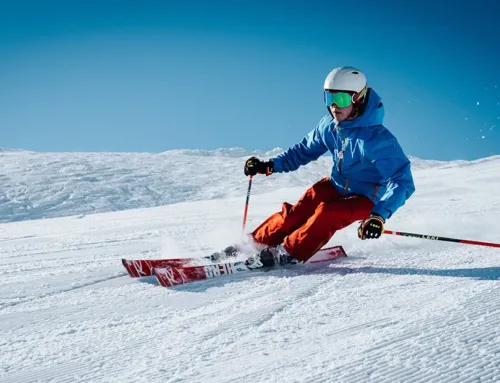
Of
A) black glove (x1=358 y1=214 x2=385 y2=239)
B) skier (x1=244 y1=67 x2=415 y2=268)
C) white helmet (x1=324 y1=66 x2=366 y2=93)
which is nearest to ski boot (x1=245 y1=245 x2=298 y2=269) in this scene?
skier (x1=244 y1=67 x2=415 y2=268)

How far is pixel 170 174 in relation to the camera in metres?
30.1

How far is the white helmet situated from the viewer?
3.98 meters

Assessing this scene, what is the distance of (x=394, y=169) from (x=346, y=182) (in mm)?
556

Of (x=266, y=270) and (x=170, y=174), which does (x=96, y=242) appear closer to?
(x=266, y=270)

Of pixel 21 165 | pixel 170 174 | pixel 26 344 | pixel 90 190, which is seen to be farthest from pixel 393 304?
pixel 21 165

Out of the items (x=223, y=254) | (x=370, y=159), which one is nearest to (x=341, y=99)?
(x=370, y=159)

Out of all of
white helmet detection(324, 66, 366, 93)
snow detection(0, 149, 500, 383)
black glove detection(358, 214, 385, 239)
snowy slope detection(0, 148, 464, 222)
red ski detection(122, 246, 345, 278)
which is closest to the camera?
snow detection(0, 149, 500, 383)

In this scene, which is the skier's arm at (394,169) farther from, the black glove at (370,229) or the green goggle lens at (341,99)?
the green goggle lens at (341,99)

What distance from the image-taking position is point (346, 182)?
4266 millimetres

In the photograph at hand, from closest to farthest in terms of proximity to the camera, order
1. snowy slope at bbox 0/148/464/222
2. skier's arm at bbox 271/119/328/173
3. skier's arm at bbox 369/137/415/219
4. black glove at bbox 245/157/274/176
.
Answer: skier's arm at bbox 369/137/415/219
skier's arm at bbox 271/119/328/173
black glove at bbox 245/157/274/176
snowy slope at bbox 0/148/464/222

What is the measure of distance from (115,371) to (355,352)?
95 cm

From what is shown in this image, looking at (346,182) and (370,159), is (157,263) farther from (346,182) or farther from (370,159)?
(370,159)

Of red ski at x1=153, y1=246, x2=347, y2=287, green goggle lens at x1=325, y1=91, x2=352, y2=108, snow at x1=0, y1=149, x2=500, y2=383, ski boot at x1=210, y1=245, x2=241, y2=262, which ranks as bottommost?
snow at x1=0, y1=149, x2=500, y2=383

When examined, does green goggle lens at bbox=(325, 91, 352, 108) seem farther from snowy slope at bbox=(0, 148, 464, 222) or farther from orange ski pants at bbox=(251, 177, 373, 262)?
snowy slope at bbox=(0, 148, 464, 222)
